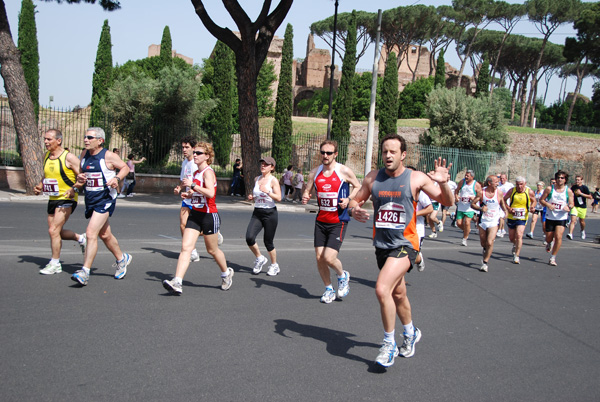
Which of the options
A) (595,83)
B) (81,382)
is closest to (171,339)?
(81,382)

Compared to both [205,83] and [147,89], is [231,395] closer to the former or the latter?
[147,89]

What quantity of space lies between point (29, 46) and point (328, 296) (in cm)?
3328

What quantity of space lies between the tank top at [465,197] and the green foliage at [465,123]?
2638 cm

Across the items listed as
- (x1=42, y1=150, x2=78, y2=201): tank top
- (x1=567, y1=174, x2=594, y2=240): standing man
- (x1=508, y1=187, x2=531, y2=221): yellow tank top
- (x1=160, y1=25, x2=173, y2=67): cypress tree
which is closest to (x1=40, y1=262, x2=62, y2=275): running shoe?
(x1=42, y1=150, x2=78, y2=201): tank top

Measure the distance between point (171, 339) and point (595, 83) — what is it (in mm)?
77646

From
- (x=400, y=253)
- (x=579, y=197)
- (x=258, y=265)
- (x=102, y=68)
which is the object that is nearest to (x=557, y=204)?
(x=579, y=197)

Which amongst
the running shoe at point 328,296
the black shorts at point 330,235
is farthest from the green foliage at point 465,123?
the running shoe at point 328,296

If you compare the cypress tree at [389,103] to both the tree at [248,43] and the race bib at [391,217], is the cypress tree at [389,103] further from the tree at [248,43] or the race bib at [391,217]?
the race bib at [391,217]

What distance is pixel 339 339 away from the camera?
5.00 metres

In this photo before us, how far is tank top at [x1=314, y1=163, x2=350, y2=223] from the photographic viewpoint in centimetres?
644

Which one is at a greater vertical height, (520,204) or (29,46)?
(29,46)

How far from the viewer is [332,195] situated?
6.45m

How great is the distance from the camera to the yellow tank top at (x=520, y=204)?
10.2 m

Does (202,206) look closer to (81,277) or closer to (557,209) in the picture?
(81,277)
